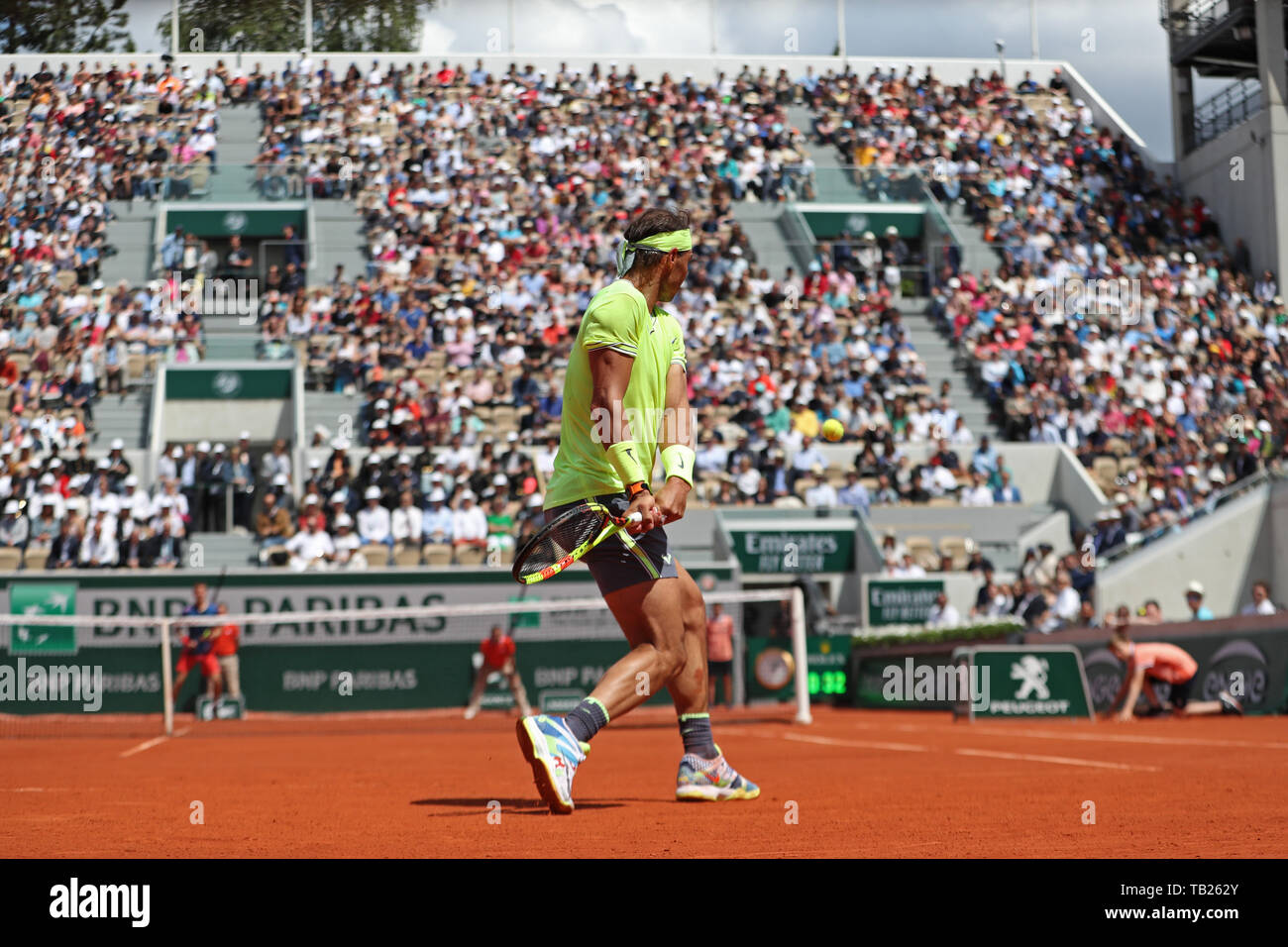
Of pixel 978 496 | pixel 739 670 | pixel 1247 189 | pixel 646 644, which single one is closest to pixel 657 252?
pixel 646 644

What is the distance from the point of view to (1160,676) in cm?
1580

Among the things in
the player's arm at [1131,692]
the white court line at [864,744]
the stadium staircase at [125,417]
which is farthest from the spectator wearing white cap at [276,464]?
the player's arm at [1131,692]

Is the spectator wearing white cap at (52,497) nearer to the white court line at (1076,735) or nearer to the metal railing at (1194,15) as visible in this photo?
the white court line at (1076,735)

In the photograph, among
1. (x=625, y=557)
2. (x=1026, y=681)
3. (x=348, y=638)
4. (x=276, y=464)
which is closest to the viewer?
(x=625, y=557)

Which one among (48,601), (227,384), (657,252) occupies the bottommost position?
(48,601)

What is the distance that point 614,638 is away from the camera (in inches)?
765

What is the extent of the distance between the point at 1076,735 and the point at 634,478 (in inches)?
334

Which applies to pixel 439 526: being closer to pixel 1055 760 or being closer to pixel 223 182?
pixel 223 182

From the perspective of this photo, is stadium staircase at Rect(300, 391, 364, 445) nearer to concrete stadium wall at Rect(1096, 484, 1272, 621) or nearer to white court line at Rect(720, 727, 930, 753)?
white court line at Rect(720, 727, 930, 753)

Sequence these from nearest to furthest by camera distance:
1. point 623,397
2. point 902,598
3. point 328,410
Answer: point 623,397
point 902,598
point 328,410
